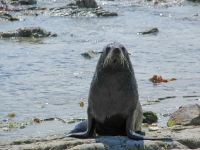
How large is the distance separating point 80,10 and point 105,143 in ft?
61.1

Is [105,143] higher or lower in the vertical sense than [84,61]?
higher

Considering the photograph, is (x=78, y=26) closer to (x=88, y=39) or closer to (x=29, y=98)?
(x=88, y=39)

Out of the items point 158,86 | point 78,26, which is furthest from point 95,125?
point 78,26

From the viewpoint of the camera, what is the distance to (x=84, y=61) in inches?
557

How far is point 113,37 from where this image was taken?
58.4 feet

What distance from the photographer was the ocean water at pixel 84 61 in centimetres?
996

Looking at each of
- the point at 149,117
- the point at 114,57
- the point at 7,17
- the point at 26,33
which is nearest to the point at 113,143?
the point at 114,57

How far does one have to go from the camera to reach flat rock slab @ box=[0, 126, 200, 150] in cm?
541

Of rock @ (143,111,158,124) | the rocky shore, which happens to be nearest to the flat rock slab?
the rocky shore

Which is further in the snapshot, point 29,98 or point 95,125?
point 29,98

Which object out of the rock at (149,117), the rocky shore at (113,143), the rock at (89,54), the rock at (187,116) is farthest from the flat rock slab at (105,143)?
the rock at (89,54)

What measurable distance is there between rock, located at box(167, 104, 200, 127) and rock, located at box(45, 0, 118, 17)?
15.3m

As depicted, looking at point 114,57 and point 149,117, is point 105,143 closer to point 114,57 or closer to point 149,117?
point 114,57

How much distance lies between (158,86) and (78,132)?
17.4ft
